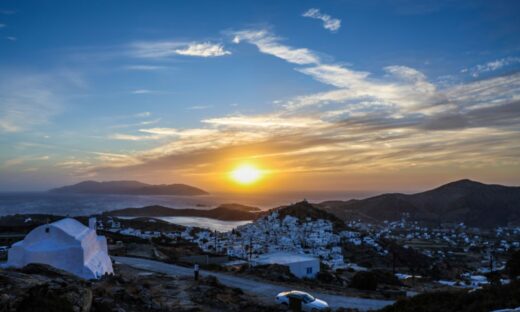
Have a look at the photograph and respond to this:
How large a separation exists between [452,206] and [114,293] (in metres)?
163

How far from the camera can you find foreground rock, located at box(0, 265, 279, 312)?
31.6 feet

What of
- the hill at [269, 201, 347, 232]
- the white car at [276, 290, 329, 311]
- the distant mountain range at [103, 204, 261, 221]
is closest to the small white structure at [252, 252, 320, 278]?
the white car at [276, 290, 329, 311]

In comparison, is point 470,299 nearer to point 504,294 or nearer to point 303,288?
point 504,294

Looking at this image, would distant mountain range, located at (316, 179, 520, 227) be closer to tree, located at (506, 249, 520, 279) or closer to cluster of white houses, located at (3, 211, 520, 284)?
cluster of white houses, located at (3, 211, 520, 284)

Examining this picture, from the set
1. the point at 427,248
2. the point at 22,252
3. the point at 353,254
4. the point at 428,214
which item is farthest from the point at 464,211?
the point at 22,252

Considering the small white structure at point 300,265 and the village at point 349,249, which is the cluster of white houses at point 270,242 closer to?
the small white structure at point 300,265

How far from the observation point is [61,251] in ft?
65.5

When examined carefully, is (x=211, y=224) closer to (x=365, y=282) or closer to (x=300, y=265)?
(x=300, y=265)

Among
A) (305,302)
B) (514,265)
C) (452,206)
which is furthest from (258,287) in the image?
(452,206)

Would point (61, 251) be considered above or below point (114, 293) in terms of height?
above

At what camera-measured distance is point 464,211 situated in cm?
14962

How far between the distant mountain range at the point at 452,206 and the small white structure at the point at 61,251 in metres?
125

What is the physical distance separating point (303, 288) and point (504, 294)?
11938 millimetres

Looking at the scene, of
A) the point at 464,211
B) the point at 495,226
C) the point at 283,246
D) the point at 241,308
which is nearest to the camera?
the point at 241,308
